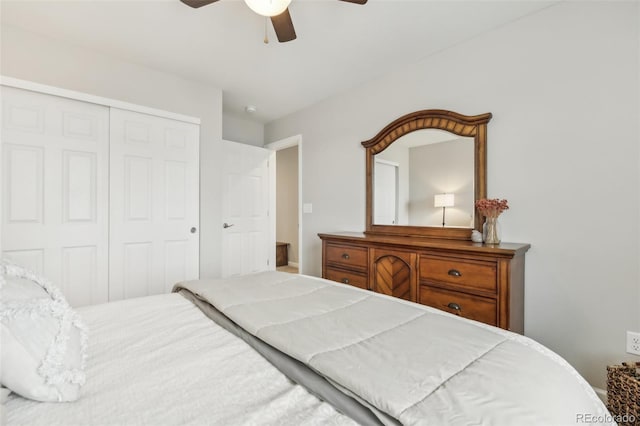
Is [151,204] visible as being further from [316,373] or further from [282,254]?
[282,254]

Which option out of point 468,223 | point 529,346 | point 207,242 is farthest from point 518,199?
point 207,242

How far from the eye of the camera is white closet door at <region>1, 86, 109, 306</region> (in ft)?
7.16

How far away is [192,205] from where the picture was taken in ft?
10.0

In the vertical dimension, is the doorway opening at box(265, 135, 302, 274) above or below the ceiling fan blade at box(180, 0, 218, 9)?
below

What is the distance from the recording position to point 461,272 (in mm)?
1908

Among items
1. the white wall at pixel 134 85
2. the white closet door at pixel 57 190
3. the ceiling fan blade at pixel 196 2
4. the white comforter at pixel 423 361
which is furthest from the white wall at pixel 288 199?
the white comforter at pixel 423 361

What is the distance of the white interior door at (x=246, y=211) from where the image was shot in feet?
12.1

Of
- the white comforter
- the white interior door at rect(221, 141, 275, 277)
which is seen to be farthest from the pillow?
the white interior door at rect(221, 141, 275, 277)

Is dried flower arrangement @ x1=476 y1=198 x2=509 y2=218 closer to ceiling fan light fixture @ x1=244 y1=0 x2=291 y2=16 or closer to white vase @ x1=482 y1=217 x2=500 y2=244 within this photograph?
white vase @ x1=482 y1=217 x2=500 y2=244

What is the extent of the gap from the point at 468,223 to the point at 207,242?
2.54 m

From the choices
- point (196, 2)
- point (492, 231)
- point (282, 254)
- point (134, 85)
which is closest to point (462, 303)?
point (492, 231)

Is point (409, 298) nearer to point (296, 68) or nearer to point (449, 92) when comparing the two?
point (449, 92)

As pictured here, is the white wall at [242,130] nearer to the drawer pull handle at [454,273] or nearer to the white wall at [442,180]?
the white wall at [442,180]

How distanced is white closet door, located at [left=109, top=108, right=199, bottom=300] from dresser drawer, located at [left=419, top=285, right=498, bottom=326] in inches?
90.3
